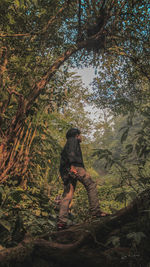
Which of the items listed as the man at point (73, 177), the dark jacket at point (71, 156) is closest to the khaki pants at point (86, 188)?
the man at point (73, 177)

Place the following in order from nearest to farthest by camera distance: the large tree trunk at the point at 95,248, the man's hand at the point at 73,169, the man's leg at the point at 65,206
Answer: the large tree trunk at the point at 95,248 < the man's leg at the point at 65,206 < the man's hand at the point at 73,169

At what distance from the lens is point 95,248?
5.88ft

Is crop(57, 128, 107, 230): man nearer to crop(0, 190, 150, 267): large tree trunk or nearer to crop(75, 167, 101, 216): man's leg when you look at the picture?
crop(75, 167, 101, 216): man's leg

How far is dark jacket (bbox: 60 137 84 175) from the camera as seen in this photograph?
12.2 feet

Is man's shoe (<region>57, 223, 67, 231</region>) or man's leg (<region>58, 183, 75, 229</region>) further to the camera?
man's leg (<region>58, 183, 75, 229</region>)

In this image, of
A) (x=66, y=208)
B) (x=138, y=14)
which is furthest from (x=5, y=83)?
(x=138, y=14)

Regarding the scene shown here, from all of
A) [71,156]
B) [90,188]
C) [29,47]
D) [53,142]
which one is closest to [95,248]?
[90,188]

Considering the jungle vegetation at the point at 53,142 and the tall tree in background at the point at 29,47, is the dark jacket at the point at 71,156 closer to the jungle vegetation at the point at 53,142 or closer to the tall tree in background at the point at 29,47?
the jungle vegetation at the point at 53,142

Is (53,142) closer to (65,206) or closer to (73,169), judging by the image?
(73,169)

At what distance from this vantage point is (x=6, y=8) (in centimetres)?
345

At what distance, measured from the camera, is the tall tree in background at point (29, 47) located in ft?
10.9

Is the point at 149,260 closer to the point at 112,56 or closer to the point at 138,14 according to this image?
the point at 138,14

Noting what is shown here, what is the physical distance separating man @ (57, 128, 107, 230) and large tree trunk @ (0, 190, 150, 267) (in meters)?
1.44

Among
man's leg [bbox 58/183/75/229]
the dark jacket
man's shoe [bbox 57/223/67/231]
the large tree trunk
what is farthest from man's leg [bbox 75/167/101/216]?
the large tree trunk
